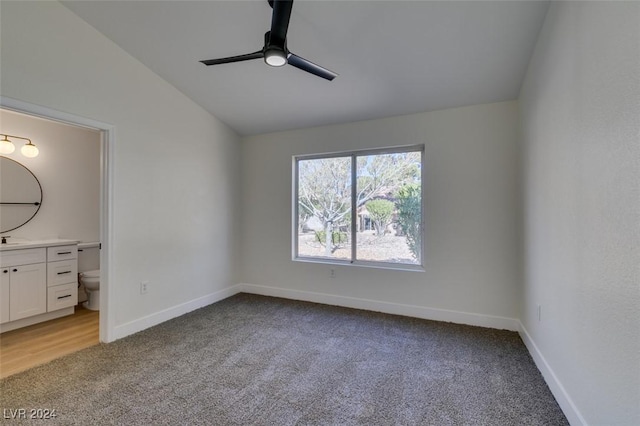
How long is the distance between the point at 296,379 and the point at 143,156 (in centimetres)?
259

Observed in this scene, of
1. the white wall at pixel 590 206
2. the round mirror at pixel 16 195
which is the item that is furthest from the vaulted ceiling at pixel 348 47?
the round mirror at pixel 16 195

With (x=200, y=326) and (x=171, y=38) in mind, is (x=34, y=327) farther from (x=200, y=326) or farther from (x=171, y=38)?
(x=171, y=38)

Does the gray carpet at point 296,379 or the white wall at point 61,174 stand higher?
the white wall at point 61,174

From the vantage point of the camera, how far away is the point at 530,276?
255cm

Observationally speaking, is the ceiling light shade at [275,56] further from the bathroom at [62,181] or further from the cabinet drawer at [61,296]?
the cabinet drawer at [61,296]

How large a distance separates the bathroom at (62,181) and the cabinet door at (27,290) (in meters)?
0.54

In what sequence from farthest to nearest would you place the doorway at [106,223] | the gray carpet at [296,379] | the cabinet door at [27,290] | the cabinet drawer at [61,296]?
the cabinet drawer at [61,296]
the cabinet door at [27,290]
the doorway at [106,223]
the gray carpet at [296,379]

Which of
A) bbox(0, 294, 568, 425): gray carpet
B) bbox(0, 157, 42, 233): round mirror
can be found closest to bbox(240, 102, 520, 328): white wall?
bbox(0, 294, 568, 425): gray carpet

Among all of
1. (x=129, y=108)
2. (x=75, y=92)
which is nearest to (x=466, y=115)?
(x=129, y=108)

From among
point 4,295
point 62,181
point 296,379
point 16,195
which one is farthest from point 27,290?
point 296,379

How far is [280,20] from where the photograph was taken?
172 centimetres

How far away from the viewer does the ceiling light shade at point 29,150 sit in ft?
11.6

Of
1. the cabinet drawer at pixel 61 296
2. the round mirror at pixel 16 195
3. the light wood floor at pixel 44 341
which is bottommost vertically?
the light wood floor at pixel 44 341

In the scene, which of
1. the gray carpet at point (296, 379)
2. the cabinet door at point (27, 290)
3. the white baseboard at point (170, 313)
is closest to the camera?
the gray carpet at point (296, 379)
